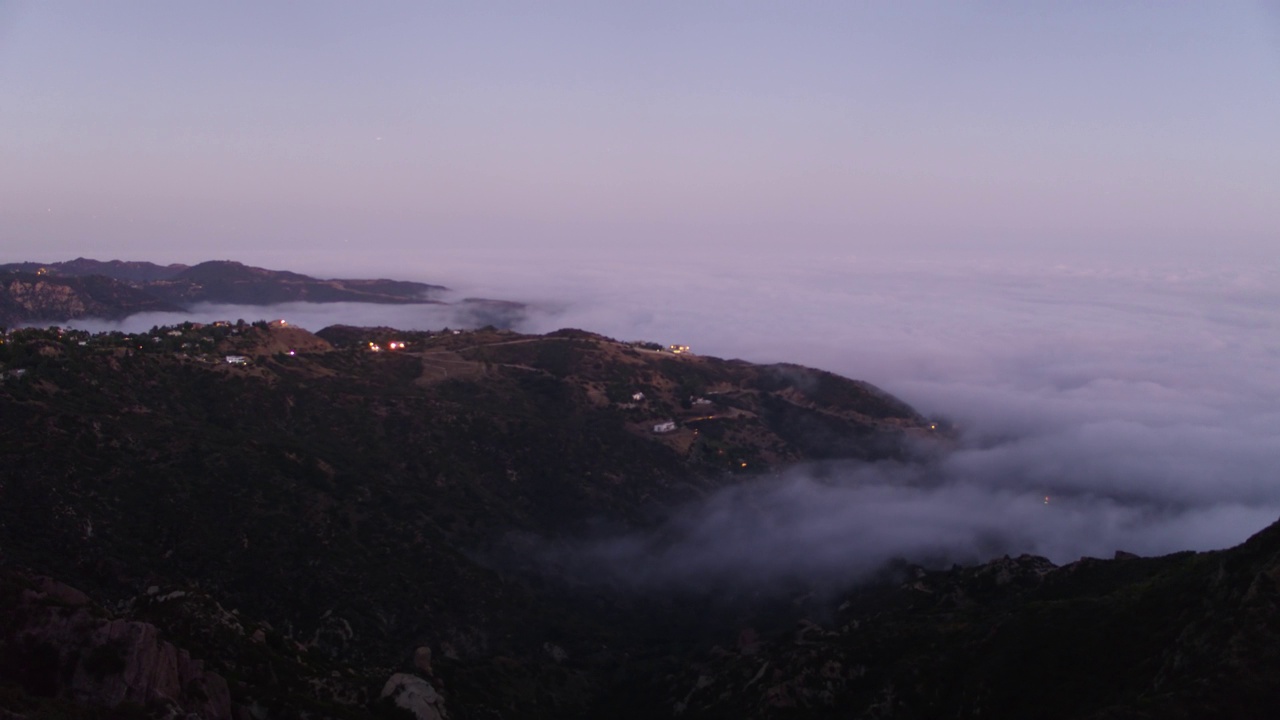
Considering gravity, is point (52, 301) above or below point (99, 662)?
above

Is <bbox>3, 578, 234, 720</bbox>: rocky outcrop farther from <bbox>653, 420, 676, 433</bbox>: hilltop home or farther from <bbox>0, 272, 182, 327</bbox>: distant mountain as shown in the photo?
<bbox>0, 272, 182, 327</bbox>: distant mountain

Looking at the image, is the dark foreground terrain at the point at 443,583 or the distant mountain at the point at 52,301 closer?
the dark foreground terrain at the point at 443,583

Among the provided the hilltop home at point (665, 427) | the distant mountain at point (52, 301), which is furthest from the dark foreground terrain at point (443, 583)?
the distant mountain at point (52, 301)

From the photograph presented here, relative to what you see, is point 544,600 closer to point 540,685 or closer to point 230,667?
point 540,685

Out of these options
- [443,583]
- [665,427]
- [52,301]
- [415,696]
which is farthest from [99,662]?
[52,301]

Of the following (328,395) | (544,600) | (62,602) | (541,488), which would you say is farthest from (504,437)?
(62,602)

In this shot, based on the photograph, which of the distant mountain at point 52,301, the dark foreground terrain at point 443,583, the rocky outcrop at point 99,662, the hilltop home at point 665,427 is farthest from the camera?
the distant mountain at point 52,301

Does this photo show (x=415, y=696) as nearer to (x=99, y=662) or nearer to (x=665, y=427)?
(x=99, y=662)

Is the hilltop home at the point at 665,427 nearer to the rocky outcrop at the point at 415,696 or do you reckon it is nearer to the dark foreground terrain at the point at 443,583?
the dark foreground terrain at the point at 443,583
